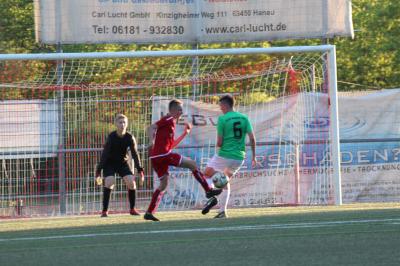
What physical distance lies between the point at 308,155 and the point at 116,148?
459cm

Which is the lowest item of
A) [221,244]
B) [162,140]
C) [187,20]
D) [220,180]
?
[221,244]

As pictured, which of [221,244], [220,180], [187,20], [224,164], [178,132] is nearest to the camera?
[221,244]

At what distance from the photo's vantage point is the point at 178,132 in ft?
62.4

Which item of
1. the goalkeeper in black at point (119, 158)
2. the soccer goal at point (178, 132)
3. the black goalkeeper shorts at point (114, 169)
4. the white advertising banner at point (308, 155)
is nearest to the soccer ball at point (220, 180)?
the goalkeeper in black at point (119, 158)

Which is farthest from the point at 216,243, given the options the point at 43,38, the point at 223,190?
the point at 43,38

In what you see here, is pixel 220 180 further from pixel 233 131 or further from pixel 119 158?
pixel 119 158

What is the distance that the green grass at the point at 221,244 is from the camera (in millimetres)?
7105

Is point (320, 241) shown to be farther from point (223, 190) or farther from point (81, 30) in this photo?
point (81, 30)

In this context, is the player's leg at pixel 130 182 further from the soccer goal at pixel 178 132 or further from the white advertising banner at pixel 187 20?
the white advertising banner at pixel 187 20

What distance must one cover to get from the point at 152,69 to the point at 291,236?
14.1m

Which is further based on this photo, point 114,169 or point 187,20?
point 187,20

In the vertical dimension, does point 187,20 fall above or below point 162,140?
above

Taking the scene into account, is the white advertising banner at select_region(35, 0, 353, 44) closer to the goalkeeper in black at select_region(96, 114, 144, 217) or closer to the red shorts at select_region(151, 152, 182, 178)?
the goalkeeper in black at select_region(96, 114, 144, 217)

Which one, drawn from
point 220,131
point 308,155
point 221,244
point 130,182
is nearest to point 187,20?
point 308,155
